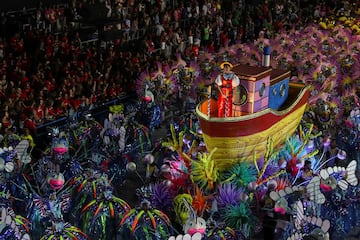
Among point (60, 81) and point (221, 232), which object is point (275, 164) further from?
point (60, 81)

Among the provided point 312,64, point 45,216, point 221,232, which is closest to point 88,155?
point 45,216

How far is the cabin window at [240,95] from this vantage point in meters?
11.9

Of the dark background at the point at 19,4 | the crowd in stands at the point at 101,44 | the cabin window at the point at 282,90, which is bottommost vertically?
the crowd in stands at the point at 101,44

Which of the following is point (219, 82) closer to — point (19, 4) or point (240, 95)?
point (240, 95)

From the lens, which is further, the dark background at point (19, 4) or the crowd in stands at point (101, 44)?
the dark background at point (19, 4)

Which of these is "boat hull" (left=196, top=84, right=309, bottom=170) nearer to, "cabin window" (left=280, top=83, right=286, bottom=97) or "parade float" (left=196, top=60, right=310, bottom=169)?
"parade float" (left=196, top=60, right=310, bottom=169)

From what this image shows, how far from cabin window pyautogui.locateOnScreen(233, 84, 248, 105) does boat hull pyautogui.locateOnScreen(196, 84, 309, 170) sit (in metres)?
0.38

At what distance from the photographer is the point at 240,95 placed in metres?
11.9

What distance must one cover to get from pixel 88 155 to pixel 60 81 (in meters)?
4.23

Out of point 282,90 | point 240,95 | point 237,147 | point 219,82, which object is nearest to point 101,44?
point 282,90

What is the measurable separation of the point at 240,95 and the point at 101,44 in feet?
29.4

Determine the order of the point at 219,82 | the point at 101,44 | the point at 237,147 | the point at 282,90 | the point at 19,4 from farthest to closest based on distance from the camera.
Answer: the point at 101,44 < the point at 19,4 < the point at 282,90 < the point at 237,147 < the point at 219,82

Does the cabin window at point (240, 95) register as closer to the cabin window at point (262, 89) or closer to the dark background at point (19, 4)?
the cabin window at point (262, 89)

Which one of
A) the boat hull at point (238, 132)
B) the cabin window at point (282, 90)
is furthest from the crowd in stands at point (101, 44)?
the cabin window at point (282, 90)
